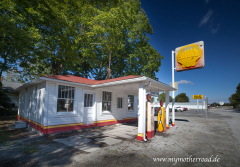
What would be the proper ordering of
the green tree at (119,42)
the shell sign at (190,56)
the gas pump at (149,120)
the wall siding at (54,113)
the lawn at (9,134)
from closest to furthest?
the lawn at (9,134), the gas pump at (149,120), the wall siding at (54,113), the shell sign at (190,56), the green tree at (119,42)

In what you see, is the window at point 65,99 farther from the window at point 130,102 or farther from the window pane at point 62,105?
the window at point 130,102

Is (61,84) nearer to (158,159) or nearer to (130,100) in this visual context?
(158,159)

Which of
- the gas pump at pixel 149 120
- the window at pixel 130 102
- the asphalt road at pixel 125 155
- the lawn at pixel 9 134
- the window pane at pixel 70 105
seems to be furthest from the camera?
the window at pixel 130 102

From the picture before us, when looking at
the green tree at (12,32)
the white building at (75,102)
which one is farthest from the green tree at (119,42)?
the white building at (75,102)

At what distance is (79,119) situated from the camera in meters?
8.81

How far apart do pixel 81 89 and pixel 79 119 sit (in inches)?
80.5

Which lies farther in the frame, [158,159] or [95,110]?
[95,110]

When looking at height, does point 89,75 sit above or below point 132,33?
below

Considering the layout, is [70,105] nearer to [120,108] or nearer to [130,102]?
[120,108]

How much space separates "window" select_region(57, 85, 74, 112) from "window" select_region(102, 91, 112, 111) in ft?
9.28

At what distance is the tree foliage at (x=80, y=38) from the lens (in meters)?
10.6

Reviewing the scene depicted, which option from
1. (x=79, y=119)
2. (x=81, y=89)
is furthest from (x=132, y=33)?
(x=79, y=119)

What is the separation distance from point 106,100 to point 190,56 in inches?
317

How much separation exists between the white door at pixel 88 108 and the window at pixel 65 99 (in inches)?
47.3
